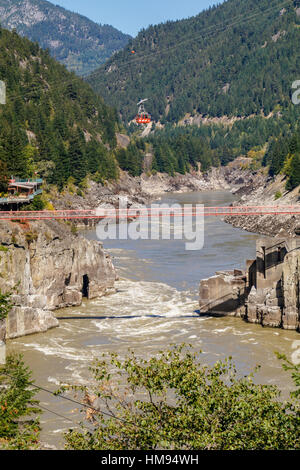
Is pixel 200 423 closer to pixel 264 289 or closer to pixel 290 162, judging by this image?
pixel 264 289

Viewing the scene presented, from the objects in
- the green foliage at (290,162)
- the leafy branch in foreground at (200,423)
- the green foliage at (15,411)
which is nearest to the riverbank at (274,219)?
the green foliage at (290,162)

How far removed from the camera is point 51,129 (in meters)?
112

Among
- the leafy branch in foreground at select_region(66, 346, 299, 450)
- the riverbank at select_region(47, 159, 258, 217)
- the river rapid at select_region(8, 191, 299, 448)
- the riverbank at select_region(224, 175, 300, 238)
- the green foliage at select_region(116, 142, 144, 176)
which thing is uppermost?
the green foliage at select_region(116, 142, 144, 176)

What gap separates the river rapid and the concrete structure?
0.91 metres

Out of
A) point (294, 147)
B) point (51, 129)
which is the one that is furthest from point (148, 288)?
point (51, 129)

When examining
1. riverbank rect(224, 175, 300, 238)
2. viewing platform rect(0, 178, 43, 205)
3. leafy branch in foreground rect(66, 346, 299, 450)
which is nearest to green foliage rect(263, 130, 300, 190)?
riverbank rect(224, 175, 300, 238)

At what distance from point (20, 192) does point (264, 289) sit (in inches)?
1256

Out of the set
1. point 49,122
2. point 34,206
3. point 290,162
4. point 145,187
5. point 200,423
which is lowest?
point 200,423

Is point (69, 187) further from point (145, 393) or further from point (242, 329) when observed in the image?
point (145, 393)

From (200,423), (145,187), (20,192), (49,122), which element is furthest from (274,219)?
(145,187)

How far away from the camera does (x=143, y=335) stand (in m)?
37.2

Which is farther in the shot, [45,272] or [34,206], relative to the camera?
[34,206]

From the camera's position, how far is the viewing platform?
5228cm

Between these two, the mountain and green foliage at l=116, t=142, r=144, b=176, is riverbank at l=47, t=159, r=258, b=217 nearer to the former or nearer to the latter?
green foliage at l=116, t=142, r=144, b=176
